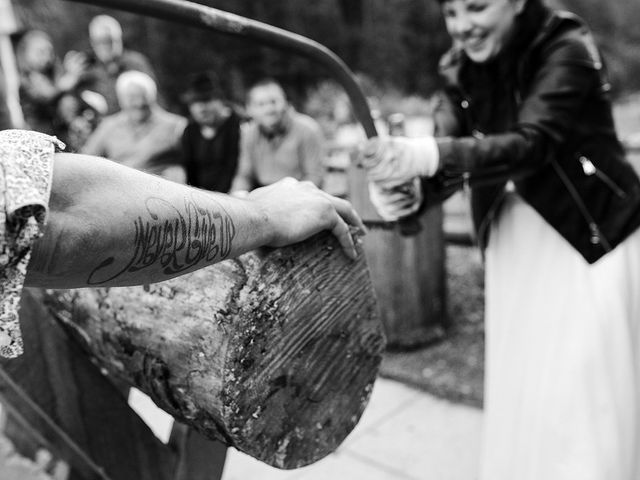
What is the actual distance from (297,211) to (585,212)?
1135 millimetres

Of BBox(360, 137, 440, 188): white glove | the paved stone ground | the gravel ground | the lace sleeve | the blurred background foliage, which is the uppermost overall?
the lace sleeve

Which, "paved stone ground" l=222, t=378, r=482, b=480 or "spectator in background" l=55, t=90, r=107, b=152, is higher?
"spectator in background" l=55, t=90, r=107, b=152

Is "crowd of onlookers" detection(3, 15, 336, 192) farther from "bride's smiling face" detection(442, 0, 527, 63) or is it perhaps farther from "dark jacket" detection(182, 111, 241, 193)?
"bride's smiling face" detection(442, 0, 527, 63)

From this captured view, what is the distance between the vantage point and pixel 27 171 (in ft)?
2.33

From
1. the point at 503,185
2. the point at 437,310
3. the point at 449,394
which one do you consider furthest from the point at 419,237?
the point at 503,185

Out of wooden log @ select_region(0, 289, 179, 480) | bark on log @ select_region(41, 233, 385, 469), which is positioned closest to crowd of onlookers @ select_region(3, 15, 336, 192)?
wooden log @ select_region(0, 289, 179, 480)

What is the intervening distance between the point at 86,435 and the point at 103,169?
3.00ft

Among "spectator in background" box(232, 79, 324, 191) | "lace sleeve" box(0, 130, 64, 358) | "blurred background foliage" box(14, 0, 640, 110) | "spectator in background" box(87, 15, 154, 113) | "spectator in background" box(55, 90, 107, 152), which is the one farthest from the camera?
"blurred background foliage" box(14, 0, 640, 110)

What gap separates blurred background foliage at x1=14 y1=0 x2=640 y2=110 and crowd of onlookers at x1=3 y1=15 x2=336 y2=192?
31.2 ft

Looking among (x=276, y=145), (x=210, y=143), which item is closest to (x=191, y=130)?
(x=210, y=143)

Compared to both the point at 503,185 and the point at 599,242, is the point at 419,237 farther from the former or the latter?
the point at 599,242

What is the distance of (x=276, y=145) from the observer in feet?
13.2

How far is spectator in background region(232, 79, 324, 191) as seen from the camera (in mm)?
3936

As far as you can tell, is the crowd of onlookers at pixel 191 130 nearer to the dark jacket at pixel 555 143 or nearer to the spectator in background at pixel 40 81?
the spectator in background at pixel 40 81
